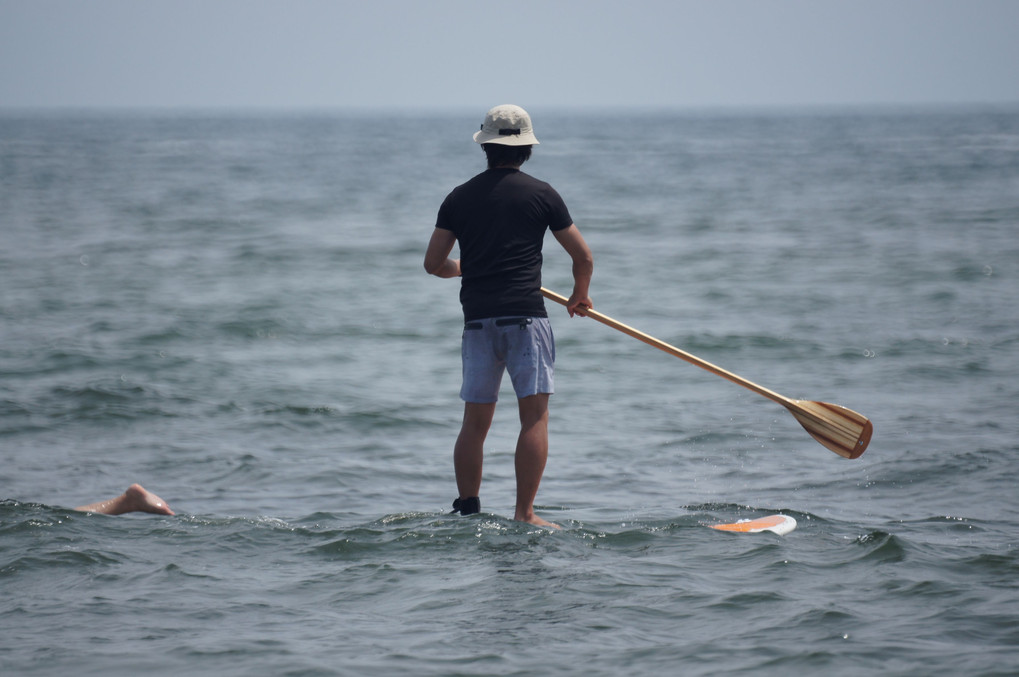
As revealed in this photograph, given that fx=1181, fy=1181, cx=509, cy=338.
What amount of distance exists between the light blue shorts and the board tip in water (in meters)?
1.20

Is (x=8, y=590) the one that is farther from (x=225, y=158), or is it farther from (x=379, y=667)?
(x=225, y=158)

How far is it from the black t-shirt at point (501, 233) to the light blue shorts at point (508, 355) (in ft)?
0.19

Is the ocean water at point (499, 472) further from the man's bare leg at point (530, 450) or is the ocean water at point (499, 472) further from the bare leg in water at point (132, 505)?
the man's bare leg at point (530, 450)

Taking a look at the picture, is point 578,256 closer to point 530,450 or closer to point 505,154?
point 505,154

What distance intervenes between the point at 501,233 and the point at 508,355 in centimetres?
62

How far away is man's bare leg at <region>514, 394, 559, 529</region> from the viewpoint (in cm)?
595

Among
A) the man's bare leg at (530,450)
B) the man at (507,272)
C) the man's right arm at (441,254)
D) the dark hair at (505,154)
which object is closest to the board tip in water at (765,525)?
the man's bare leg at (530,450)

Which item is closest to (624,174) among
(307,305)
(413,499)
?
(307,305)

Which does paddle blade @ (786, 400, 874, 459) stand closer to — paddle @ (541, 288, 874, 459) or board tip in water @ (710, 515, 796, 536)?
paddle @ (541, 288, 874, 459)

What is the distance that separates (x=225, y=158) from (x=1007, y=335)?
69153 millimetres

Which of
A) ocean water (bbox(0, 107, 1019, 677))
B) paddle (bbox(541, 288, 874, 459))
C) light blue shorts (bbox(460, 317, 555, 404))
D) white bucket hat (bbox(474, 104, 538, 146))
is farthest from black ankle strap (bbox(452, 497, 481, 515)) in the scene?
white bucket hat (bbox(474, 104, 538, 146))

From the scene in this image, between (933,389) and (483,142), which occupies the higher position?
(483,142)

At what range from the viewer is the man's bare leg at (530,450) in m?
5.95

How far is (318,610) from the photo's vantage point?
4.87 metres
